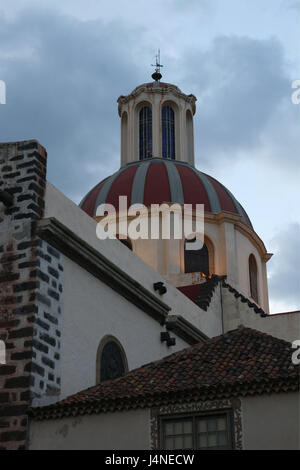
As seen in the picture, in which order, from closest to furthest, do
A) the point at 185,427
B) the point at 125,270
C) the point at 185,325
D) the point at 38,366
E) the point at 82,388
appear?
the point at 185,427 < the point at 38,366 < the point at 82,388 < the point at 125,270 < the point at 185,325

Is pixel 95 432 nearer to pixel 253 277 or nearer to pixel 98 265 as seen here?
pixel 98 265

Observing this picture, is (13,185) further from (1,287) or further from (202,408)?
(202,408)

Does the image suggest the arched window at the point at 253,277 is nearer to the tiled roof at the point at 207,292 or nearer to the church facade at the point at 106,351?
the tiled roof at the point at 207,292

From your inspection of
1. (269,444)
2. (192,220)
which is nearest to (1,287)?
(269,444)

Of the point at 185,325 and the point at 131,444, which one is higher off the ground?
the point at 185,325

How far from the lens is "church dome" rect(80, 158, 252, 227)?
2900cm

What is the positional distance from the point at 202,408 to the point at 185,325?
28.3 feet

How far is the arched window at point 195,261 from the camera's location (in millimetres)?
28234

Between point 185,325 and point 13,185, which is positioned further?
point 185,325

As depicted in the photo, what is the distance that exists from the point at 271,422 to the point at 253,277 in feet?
61.8

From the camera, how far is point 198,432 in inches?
494

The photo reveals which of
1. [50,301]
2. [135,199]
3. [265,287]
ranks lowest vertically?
[50,301]

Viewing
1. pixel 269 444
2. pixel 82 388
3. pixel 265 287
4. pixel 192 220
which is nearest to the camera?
pixel 269 444

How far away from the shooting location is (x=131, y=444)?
12.8m
